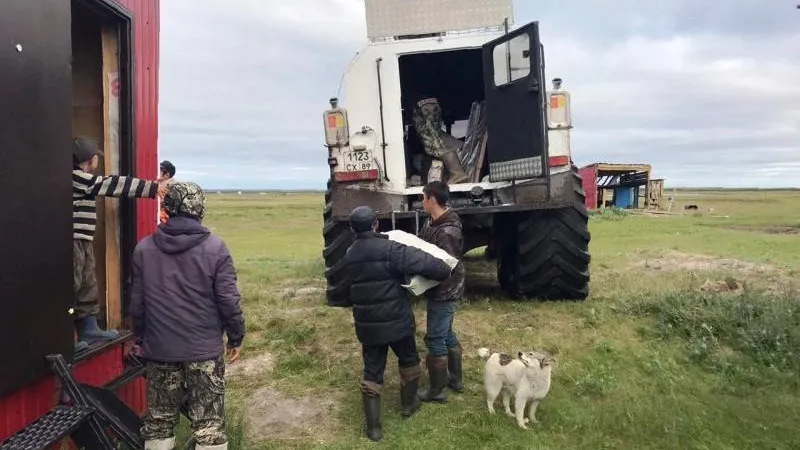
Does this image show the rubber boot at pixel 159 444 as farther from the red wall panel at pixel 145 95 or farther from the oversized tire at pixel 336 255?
the oversized tire at pixel 336 255

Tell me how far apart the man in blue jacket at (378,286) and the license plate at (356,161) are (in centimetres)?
255

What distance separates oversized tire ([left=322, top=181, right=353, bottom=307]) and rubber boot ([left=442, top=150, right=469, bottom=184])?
1287mm

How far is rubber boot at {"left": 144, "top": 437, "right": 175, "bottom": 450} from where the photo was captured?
3.34 m

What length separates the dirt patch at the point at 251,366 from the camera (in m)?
5.21

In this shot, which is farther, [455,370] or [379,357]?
[455,370]

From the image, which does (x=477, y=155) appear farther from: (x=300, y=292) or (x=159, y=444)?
(x=159, y=444)

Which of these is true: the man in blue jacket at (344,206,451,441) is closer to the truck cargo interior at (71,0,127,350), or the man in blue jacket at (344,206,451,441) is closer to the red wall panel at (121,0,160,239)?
the red wall panel at (121,0,160,239)

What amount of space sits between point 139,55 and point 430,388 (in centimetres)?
297

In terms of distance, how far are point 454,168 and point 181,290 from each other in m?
4.31

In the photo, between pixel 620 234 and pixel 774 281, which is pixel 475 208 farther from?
pixel 620 234

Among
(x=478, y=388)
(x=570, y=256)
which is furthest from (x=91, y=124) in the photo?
(x=570, y=256)

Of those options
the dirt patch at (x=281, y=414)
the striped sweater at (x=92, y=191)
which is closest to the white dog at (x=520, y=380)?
the dirt patch at (x=281, y=414)

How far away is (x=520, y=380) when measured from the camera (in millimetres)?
4180

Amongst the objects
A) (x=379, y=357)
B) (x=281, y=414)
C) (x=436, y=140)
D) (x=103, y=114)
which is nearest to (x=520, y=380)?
(x=379, y=357)
